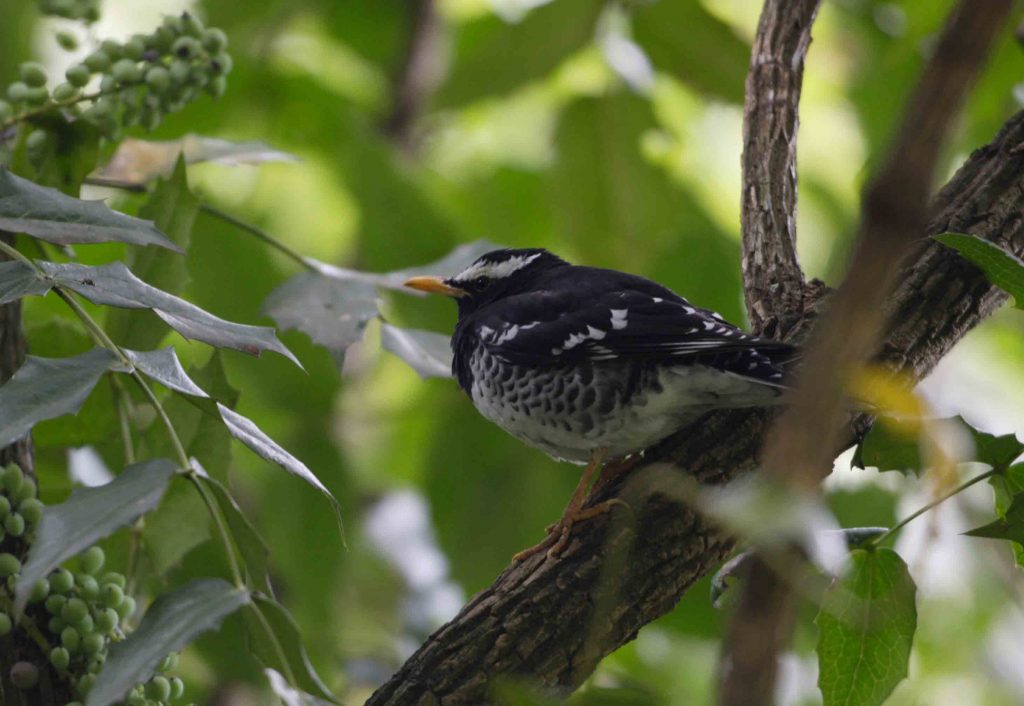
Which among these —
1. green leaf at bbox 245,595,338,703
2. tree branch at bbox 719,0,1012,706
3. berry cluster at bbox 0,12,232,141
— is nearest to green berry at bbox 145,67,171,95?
berry cluster at bbox 0,12,232,141

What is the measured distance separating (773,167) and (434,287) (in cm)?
110

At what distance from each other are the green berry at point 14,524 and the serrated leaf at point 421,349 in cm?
85

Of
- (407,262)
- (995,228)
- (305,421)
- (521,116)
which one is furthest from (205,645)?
(521,116)

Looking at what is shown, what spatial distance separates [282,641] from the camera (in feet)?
5.03

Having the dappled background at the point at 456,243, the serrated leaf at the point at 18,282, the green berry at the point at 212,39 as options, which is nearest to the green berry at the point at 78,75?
the green berry at the point at 212,39

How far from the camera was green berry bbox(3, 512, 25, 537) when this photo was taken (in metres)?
1.88

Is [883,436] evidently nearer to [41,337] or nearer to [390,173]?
[41,337]

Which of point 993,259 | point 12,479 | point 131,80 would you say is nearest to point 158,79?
point 131,80

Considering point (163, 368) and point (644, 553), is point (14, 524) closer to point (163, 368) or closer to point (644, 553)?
point (163, 368)

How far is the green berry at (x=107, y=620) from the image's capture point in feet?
6.11

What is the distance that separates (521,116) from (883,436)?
3.89 metres

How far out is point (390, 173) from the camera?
12.2 feet

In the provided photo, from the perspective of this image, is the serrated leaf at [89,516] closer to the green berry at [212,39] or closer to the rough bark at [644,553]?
the rough bark at [644,553]

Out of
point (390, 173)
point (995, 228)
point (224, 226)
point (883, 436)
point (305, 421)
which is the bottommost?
point (305, 421)
